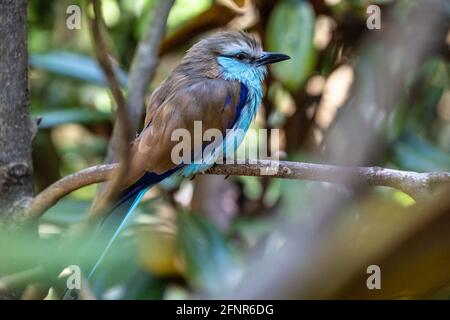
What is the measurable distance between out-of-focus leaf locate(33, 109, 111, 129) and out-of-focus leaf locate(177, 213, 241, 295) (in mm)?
574

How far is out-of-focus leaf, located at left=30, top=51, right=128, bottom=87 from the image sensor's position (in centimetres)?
302

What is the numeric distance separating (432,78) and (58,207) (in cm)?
167

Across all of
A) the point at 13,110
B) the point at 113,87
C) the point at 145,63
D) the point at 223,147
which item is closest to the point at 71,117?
the point at 145,63

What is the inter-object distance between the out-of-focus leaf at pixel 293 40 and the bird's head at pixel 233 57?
8 cm

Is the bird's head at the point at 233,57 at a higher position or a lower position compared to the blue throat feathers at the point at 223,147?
higher

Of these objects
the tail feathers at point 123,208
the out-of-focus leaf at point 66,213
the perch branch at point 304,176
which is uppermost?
the perch branch at point 304,176

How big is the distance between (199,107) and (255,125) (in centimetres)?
89

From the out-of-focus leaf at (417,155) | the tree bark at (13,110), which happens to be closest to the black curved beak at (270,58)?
the out-of-focus leaf at (417,155)

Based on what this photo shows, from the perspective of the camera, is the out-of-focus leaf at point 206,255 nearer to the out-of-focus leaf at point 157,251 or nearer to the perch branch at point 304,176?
the out-of-focus leaf at point 157,251

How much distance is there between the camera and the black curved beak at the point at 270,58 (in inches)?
99.4

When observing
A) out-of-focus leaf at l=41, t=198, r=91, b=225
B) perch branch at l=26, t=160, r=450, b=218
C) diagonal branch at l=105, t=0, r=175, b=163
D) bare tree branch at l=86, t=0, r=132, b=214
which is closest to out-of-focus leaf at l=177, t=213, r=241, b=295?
out-of-focus leaf at l=41, t=198, r=91, b=225

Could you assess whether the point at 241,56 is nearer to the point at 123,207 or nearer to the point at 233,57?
the point at 233,57

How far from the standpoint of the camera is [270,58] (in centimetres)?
254

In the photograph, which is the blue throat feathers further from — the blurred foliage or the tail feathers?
the blurred foliage
